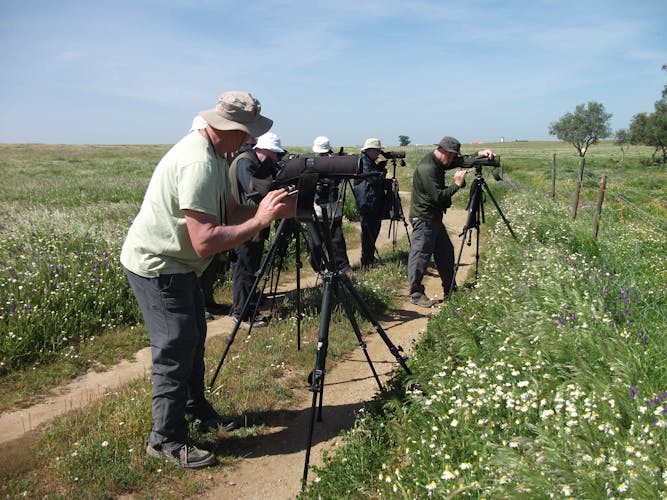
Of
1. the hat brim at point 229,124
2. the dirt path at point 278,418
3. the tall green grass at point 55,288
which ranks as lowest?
the dirt path at point 278,418

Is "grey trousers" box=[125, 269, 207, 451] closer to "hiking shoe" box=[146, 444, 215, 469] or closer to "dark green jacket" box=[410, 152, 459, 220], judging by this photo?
"hiking shoe" box=[146, 444, 215, 469]

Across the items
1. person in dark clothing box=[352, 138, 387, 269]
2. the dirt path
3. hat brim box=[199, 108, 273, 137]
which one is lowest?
the dirt path

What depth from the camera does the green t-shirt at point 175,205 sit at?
3143 mm

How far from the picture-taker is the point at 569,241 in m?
7.98

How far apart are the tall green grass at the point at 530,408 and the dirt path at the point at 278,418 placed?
1.26 feet

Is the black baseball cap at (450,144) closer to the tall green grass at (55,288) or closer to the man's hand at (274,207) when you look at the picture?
the man's hand at (274,207)

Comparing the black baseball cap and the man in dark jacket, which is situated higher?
the black baseball cap

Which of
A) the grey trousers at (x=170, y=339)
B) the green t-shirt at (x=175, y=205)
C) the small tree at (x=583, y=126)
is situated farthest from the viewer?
the small tree at (x=583, y=126)

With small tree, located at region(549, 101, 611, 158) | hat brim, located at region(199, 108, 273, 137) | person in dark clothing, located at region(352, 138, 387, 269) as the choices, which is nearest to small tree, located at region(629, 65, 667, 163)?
small tree, located at region(549, 101, 611, 158)

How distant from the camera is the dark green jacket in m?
6.78

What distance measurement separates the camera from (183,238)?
332 cm

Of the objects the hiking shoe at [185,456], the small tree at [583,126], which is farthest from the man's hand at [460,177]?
the small tree at [583,126]

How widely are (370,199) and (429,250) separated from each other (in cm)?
242

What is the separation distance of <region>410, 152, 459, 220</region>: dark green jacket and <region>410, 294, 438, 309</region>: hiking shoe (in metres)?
1.20
